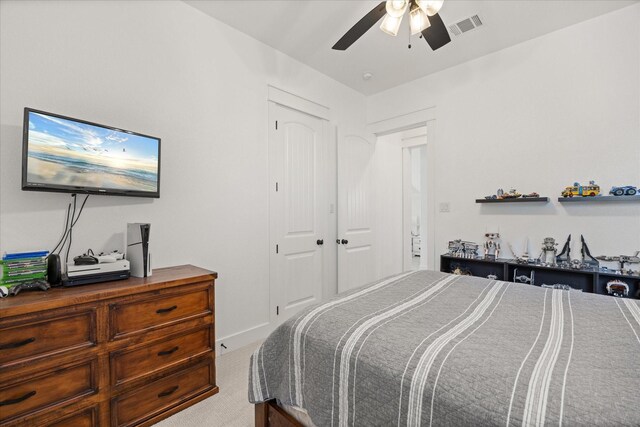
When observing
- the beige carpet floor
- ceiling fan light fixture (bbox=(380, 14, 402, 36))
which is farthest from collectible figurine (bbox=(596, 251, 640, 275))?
the beige carpet floor

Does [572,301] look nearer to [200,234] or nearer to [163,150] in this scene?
[200,234]

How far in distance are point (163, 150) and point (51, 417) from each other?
1.68 meters

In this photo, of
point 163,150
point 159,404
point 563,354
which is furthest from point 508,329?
point 163,150

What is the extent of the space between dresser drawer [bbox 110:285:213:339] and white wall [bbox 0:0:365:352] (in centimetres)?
50

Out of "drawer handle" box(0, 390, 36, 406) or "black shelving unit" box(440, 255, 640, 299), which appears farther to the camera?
"black shelving unit" box(440, 255, 640, 299)

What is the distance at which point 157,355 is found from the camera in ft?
5.63

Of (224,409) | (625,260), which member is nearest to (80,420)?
(224,409)

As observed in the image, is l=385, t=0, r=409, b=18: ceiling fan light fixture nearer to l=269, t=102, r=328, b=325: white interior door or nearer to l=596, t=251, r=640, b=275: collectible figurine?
l=269, t=102, r=328, b=325: white interior door

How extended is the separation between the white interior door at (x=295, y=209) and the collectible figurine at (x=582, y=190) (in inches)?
92.9

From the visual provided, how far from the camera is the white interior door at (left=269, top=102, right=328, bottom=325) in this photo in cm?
299

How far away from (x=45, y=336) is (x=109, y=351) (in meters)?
0.29

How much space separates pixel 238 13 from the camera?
2.44m

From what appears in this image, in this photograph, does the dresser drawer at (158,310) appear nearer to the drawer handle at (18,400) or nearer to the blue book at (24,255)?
the drawer handle at (18,400)

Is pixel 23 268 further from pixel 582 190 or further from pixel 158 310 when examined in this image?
pixel 582 190
